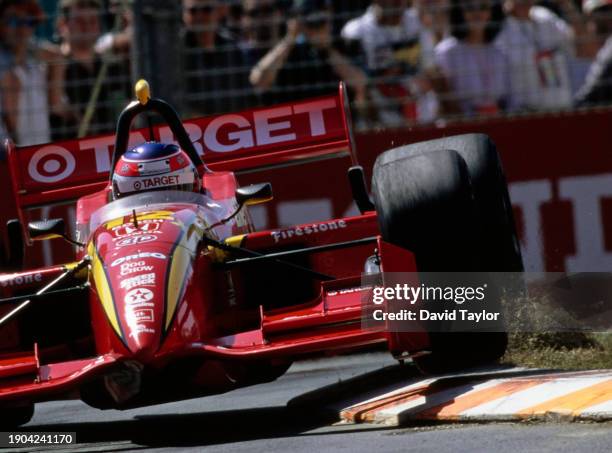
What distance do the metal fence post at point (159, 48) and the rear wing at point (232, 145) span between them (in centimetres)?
137

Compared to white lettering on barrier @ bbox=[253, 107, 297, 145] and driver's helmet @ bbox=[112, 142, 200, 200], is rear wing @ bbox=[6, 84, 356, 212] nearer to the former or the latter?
white lettering on barrier @ bbox=[253, 107, 297, 145]

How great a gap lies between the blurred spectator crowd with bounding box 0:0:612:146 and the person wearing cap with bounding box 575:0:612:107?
11 millimetres

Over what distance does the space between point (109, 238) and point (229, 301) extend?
621 millimetres

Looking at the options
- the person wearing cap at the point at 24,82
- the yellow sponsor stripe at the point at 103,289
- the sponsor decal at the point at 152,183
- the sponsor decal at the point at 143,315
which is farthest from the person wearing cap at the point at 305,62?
the sponsor decal at the point at 143,315

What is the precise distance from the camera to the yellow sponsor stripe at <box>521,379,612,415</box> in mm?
5152

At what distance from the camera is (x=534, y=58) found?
1032cm

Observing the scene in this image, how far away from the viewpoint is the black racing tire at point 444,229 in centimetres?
590

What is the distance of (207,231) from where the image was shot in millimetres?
6742

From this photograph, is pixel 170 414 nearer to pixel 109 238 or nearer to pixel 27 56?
pixel 109 238

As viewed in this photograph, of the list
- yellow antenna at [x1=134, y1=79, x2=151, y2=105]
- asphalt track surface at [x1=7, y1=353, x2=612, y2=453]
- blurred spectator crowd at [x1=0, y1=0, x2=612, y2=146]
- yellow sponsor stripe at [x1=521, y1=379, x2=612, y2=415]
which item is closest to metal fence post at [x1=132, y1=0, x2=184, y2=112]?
blurred spectator crowd at [x1=0, y1=0, x2=612, y2=146]

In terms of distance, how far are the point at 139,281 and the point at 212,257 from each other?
2.24 feet

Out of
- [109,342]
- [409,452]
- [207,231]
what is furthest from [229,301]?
[409,452]

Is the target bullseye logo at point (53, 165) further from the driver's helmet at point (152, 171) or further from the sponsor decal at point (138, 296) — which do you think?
the sponsor decal at point (138, 296)

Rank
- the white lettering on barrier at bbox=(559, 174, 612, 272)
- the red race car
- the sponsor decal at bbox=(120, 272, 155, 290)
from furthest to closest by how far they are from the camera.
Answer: the white lettering on barrier at bbox=(559, 174, 612, 272) < the sponsor decal at bbox=(120, 272, 155, 290) < the red race car
